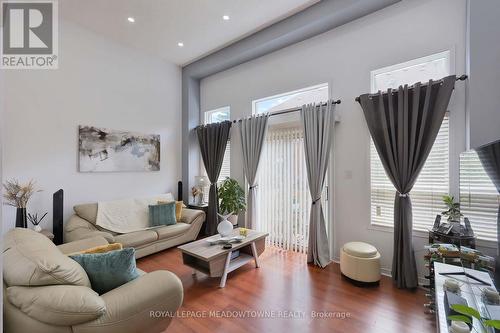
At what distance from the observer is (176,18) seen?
3.49 metres

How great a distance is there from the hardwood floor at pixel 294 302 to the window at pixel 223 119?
2.17 meters

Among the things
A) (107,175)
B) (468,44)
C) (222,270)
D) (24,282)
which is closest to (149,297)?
(24,282)

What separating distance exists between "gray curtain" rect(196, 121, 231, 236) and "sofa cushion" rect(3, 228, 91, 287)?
10.2ft

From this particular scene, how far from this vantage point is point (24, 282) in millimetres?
1312

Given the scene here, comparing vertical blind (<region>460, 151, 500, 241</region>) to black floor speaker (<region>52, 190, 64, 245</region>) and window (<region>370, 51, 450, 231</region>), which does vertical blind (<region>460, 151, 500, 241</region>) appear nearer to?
window (<region>370, 51, 450, 231</region>)

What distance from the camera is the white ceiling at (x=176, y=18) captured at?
320 centimetres

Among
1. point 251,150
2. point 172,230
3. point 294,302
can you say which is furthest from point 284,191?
point 172,230

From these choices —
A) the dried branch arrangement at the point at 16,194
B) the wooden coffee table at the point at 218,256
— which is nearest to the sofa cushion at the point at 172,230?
the wooden coffee table at the point at 218,256

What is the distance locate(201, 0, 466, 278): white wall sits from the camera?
8.41 ft

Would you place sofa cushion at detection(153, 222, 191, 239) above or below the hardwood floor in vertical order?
above

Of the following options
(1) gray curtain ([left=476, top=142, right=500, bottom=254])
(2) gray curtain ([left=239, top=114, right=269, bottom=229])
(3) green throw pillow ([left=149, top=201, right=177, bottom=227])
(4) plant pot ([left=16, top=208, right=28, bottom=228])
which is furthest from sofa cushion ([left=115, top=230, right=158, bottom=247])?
(1) gray curtain ([left=476, top=142, right=500, bottom=254])

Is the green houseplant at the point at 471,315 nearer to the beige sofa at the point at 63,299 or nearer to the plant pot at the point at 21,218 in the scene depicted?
the beige sofa at the point at 63,299

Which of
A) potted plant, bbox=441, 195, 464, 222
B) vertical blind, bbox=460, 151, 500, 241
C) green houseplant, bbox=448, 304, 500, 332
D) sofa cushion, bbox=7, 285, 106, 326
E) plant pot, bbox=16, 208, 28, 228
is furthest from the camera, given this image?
plant pot, bbox=16, 208, 28, 228

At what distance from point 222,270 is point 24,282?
1.78 meters
